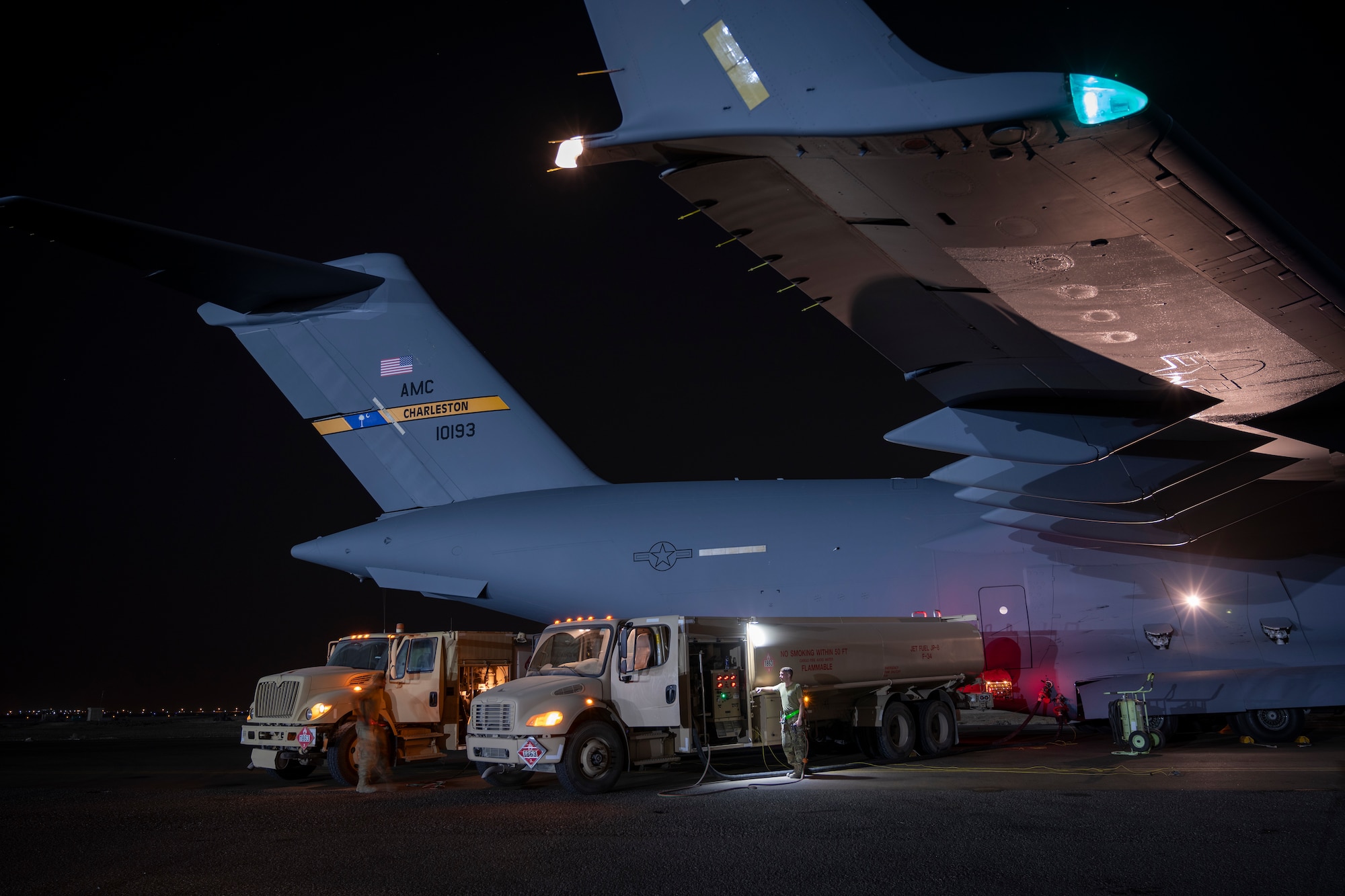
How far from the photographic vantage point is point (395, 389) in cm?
1695

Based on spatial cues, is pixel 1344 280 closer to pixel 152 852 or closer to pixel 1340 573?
pixel 152 852

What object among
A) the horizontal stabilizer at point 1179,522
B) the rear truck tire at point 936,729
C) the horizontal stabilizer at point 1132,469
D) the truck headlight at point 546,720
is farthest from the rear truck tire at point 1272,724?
the truck headlight at point 546,720

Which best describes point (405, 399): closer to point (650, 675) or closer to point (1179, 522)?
point (650, 675)

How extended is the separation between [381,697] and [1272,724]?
12.4 meters

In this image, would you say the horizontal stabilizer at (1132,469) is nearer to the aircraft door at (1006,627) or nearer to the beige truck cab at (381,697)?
the aircraft door at (1006,627)

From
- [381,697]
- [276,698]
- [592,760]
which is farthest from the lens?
[276,698]

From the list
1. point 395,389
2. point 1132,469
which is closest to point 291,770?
point 395,389

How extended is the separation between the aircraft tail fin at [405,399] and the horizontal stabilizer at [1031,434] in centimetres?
927

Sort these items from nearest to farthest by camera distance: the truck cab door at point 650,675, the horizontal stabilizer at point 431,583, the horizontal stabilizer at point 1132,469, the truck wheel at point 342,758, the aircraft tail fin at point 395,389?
1. the horizontal stabilizer at point 1132,469
2. the truck cab door at point 650,675
3. the truck wheel at point 342,758
4. the horizontal stabilizer at point 431,583
5. the aircraft tail fin at point 395,389

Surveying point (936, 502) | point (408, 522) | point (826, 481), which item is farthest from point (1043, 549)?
point (408, 522)

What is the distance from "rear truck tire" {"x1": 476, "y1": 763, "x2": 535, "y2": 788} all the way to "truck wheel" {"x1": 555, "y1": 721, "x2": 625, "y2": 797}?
990 millimetres

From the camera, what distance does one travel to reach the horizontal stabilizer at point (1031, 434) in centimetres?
787

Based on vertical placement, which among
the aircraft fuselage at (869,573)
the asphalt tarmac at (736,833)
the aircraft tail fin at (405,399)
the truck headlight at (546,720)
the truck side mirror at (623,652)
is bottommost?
the asphalt tarmac at (736,833)

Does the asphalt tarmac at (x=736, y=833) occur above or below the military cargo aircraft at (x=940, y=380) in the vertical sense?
below
